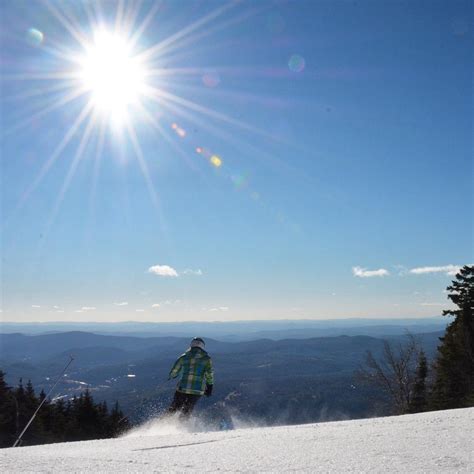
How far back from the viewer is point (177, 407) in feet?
32.6

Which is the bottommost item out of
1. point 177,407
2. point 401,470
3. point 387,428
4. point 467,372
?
point 467,372

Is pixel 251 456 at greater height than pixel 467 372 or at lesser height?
greater

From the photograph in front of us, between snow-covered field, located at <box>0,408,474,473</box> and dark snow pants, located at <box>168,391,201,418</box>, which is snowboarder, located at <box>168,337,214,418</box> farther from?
snow-covered field, located at <box>0,408,474,473</box>

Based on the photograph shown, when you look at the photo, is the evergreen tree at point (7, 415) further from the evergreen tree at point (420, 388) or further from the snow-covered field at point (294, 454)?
the snow-covered field at point (294, 454)

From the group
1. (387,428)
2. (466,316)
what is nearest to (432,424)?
(387,428)

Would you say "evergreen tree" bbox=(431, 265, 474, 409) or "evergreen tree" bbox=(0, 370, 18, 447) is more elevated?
"evergreen tree" bbox=(431, 265, 474, 409)

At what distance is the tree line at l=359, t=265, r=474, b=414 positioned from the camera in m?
30.2

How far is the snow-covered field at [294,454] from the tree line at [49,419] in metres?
37.1

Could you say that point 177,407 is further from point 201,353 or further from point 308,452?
point 308,452

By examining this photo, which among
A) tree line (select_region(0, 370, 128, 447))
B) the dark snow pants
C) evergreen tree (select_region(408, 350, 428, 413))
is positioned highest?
the dark snow pants

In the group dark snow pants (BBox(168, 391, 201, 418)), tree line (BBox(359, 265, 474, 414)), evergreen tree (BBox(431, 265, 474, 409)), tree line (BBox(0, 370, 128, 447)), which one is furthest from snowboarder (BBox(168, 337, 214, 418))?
tree line (BBox(0, 370, 128, 447))

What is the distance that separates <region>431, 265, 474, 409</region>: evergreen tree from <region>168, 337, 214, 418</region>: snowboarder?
85.0ft

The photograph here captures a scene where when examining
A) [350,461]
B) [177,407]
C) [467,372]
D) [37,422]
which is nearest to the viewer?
[350,461]

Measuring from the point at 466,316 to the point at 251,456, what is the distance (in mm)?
32815
